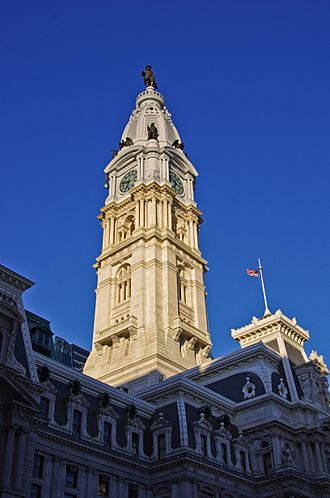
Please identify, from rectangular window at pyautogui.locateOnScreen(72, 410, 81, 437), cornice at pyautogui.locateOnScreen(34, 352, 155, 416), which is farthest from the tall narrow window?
rectangular window at pyautogui.locateOnScreen(72, 410, 81, 437)

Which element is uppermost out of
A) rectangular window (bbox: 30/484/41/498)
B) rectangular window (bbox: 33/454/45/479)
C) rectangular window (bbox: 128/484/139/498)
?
rectangular window (bbox: 128/484/139/498)

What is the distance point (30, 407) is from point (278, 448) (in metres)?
27.5

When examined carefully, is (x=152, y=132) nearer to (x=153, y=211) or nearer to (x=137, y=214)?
(x=137, y=214)

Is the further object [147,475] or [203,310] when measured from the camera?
[203,310]

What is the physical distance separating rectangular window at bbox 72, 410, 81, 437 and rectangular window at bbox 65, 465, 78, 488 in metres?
2.67

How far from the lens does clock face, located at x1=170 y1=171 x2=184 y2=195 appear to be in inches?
4064

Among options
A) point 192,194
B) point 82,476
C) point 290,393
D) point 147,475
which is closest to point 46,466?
point 82,476

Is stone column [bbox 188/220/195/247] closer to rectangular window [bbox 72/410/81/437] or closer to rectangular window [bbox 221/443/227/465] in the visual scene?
rectangular window [bbox 221/443/227/465]

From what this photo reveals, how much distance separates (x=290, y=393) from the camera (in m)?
66.7

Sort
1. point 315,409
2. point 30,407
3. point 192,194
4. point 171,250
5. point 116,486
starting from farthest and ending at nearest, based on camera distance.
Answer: point 192,194, point 171,250, point 315,409, point 116,486, point 30,407

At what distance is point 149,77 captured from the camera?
131 meters

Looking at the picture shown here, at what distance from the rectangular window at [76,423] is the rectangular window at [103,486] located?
12.5ft

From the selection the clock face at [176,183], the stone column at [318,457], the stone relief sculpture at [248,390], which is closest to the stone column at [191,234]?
the clock face at [176,183]

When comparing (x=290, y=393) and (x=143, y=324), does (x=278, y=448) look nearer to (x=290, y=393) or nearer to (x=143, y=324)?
(x=290, y=393)
